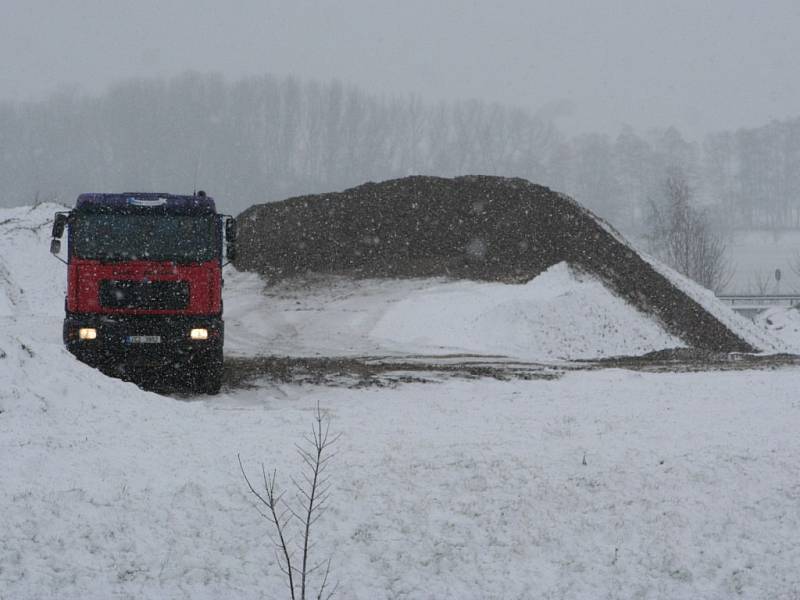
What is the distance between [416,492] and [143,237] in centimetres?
690

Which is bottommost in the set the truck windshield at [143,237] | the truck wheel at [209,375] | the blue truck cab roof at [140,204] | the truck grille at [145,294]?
the truck wheel at [209,375]

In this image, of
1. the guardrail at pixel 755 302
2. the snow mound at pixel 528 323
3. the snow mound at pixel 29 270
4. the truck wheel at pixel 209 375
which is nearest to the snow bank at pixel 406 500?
the truck wheel at pixel 209 375

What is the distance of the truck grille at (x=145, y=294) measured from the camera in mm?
12539

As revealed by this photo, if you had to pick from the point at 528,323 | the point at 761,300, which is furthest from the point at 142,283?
the point at 761,300

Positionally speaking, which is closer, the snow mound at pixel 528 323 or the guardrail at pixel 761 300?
the snow mound at pixel 528 323

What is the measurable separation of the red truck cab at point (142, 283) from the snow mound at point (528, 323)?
895 cm

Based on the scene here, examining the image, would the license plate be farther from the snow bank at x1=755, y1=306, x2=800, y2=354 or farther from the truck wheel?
the snow bank at x1=755, y1=306, x2=800, y2=354

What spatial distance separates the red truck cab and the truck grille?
16 mm

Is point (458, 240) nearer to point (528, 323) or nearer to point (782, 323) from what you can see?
point (528, 323)

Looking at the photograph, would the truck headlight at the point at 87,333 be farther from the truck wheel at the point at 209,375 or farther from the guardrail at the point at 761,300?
the guardrail at the point at 761,300

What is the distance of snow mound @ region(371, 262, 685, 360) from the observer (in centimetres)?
2200

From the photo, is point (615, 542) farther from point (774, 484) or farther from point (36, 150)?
point (36, 150)

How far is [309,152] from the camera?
88.2 m

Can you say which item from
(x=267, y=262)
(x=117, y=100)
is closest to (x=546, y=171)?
(x=117, y=100)
